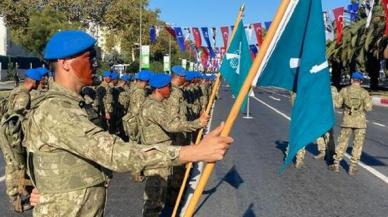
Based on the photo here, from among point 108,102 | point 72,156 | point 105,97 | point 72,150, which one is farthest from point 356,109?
point 72,150

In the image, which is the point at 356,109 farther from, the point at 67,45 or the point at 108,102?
the point at 67,45

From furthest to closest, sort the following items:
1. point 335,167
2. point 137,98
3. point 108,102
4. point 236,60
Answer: point 108,102 → point 137,98 → point 335,167 → point 236,60

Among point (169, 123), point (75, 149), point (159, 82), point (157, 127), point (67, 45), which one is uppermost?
point (67, 45)

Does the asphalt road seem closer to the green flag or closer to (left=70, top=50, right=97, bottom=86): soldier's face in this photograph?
the green flag

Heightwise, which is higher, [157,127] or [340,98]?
[157,127]

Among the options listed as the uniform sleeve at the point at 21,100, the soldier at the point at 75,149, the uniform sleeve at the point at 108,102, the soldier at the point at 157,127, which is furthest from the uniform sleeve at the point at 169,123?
the uniform sleeve at the point at 108,102

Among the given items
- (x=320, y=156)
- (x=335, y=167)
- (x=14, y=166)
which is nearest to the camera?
(x=14, y=166)

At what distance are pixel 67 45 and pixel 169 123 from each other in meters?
2.89

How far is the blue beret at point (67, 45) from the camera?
2.80 meters

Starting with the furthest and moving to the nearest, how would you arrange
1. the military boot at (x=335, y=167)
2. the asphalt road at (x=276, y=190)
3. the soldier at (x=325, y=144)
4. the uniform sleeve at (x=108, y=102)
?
the uniform sleeve at (x=108, y=102) < the soldier at (x=325, y=144) < the military boot at (x=335, y=167) < the asphalt road at (x=276, y=190)

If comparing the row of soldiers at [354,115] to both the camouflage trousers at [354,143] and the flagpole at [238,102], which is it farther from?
the flagpole at [238,102]

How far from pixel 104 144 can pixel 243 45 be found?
5231 mm

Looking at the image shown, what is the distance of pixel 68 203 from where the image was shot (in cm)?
286

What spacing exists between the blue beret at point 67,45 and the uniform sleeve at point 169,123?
274 cm
